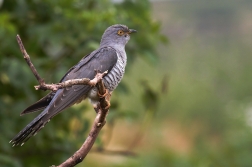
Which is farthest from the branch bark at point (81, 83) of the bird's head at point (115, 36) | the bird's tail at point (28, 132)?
the bird's head at point (115, 36)

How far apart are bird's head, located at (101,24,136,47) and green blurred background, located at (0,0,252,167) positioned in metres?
0.11

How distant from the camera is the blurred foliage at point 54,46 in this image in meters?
4.01

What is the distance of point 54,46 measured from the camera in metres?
4.29

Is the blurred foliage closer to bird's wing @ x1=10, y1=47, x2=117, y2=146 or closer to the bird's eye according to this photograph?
the bird's eye

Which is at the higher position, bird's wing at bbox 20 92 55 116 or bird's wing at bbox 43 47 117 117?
bird's wing at bbox 43 47 117 117

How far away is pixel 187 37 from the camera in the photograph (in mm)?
16203

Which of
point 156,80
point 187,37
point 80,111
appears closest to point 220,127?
point 156,80

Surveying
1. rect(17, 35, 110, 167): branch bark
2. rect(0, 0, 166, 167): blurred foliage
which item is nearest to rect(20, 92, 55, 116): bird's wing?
rect(17, 35, 110, 167): branch bark

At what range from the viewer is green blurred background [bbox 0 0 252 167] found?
4121 mm

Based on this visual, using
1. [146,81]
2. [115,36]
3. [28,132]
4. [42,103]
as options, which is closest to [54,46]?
[115,36]

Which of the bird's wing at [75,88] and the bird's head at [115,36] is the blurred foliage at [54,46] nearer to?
the bird's head at [115,36]

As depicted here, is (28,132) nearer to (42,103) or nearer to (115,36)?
(42,103)

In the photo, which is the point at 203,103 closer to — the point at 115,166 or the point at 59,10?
the point at 115,166

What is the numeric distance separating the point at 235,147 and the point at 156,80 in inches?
178
